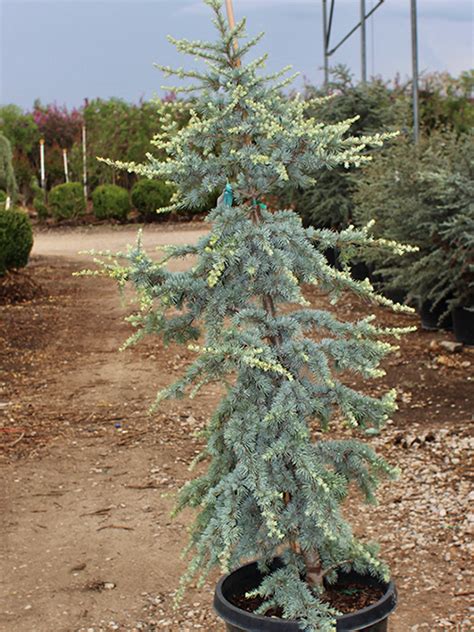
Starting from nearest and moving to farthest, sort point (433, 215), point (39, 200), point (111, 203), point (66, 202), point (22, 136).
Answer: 1. point (433, 215)
2. point (111, 203)
3. point (66, 202)
4. point (39, 200)
5. point (22, 136)

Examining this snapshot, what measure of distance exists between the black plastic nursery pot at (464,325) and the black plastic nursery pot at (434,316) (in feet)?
1.88

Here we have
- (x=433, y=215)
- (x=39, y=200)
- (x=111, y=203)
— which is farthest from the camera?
(x=39, y=200)

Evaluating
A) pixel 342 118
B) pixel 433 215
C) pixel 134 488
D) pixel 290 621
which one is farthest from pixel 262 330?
pixel 342 118

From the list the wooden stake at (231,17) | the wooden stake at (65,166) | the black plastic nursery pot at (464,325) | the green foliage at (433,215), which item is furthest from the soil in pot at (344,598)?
the wooden stake at (65,166)

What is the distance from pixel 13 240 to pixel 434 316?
16.4ft

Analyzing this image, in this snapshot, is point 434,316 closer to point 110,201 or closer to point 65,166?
point 110,201

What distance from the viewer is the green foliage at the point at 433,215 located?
22.6ft

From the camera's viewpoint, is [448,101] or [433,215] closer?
[433,215]

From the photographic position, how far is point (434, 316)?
7.99 metres

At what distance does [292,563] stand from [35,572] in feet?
4.83

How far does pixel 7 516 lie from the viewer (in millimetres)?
4410

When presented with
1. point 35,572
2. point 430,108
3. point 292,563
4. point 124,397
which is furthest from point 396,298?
point 430,108

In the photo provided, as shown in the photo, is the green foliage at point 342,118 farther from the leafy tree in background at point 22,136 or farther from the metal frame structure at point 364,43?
the leafy tree in background at point 22,136

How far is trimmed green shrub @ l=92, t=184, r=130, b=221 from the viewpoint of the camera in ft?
64.6
